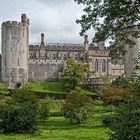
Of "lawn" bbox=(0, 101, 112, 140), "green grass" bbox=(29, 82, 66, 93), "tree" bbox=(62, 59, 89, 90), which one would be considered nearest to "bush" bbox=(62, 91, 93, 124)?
"lawn" bbox=(0, 101, 112, 140)

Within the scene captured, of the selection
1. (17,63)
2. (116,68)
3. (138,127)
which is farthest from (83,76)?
(138,127)

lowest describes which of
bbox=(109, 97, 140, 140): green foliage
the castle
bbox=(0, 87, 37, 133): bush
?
bbox=(0, 87, 37, 133): bush

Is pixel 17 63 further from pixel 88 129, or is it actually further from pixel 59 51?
pixel 88 129

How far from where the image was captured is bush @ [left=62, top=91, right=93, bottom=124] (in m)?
32.7

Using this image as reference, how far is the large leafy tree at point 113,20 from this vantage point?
90.0 ft

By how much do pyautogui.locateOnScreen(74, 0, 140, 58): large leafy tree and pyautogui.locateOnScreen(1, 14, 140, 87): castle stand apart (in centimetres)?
4344

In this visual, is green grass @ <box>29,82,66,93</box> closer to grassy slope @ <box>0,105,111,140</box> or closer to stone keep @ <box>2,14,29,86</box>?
stone keep @ <box>2,14,29,86</box>

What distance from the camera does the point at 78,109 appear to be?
32.6m

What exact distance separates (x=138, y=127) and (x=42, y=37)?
8146 centimetres

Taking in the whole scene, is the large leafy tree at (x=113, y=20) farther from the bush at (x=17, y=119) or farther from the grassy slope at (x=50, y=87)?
the grassy slope at (x=50, y=87)

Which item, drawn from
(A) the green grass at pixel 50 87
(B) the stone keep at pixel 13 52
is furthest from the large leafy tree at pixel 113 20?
(B) the stone keep at pixel 13 52

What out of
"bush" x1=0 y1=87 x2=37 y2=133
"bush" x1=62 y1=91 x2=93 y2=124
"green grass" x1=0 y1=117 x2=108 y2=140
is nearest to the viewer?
"green grass" x1=0 y1=117 x2=108 y2=140

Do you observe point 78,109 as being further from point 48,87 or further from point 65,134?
point 48,87

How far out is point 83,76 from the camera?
74.8m
